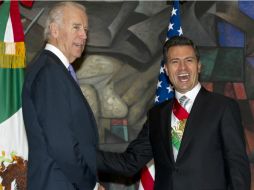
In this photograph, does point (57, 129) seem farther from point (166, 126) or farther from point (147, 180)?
point (147, 180)

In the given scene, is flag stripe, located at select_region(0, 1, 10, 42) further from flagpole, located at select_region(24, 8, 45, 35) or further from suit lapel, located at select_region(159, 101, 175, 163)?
suit lapel, located at select_region(159, 101, 175, 163)

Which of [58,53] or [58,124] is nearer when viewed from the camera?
[58,124]

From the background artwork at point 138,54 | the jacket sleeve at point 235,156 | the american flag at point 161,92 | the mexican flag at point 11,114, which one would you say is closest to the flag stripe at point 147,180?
the american flag at point 161,92

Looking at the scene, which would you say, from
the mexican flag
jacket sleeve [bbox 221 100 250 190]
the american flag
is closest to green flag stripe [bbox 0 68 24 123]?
the mexican flag

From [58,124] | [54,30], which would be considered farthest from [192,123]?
[54,30]

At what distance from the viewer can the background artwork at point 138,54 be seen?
13.5 feet

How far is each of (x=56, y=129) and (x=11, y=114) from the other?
1.74 meters

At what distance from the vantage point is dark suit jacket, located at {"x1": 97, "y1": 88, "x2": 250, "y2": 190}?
2197mm

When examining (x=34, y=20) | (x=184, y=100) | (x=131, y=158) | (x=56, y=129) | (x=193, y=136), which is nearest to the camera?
(x=56, y=129)

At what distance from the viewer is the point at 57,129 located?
6.66 ft

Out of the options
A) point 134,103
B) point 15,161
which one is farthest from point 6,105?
point 134,103

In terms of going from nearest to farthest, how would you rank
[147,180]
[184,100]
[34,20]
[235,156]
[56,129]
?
[56,129], [235,156], [184,100], [147,180], [34,20]

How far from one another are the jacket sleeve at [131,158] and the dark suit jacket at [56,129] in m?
0.57

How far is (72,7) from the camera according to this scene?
2301 millimetres
